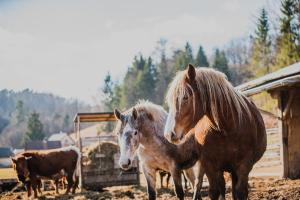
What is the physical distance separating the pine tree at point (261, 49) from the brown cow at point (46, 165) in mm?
26807

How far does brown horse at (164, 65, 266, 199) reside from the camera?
455 centimetres

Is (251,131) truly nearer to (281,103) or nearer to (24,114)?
(281,103)

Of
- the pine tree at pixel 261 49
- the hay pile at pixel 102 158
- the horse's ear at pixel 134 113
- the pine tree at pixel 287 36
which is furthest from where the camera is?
the pine tree at pixel 261 49

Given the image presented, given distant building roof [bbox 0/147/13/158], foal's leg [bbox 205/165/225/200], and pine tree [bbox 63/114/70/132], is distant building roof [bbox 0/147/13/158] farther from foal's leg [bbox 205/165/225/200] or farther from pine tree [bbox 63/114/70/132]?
foal's leg [bbox 205/165/225/200]

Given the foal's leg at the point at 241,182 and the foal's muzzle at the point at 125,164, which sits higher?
the foal's muzzle at the point at 125,164

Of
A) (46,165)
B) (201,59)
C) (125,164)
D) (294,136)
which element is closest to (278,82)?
(294,136)

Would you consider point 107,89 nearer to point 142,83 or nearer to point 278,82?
point 142,83

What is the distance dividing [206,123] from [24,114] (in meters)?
71.2

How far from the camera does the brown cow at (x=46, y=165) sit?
14.3 metres

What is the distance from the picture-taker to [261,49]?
42594 millimetres

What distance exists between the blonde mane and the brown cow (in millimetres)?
10504

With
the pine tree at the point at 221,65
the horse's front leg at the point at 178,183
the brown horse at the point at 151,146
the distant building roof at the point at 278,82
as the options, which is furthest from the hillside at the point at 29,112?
the horse's front leg at the point at 178,183

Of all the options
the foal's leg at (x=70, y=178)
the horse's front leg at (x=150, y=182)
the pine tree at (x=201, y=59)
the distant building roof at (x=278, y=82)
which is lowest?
the foal's leg at (x=70, y=178)

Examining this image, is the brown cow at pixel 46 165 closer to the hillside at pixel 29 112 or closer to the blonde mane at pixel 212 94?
the blonde mane at pixel 212 94
